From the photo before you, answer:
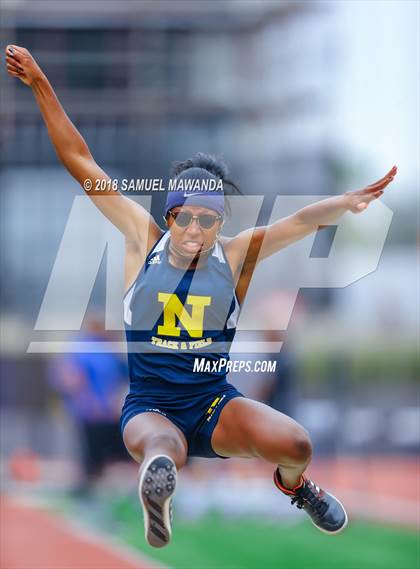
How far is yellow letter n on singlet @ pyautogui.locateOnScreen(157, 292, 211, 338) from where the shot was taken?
167 inches

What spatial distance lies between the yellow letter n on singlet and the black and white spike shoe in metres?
0.51

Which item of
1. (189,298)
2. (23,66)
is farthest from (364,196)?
(23,66)

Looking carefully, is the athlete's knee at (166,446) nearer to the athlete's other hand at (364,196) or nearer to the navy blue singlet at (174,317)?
the navy blue singlet at (174,317)

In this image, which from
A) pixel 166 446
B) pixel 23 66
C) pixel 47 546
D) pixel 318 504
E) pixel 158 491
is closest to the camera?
pixel 158 491

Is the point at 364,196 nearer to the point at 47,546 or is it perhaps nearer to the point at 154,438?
the point at 154,438

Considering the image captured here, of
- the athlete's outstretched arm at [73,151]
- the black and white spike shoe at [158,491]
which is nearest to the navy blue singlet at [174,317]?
the athlete's outstretched arm at [73,151]

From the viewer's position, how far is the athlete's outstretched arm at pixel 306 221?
14.1 ft

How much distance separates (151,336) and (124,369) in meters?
4.04

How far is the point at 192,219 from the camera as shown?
421cm

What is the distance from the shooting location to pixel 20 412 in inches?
356

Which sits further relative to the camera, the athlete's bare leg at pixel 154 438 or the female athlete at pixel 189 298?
the female athlete at pixel 189 298

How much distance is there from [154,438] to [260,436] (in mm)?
348

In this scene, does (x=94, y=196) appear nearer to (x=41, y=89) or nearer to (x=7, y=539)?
(x=41, y=89)

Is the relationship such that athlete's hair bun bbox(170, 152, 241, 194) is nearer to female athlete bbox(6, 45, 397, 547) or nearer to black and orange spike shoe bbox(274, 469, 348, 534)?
female athlete bbox(6, 45, 397, 547)
